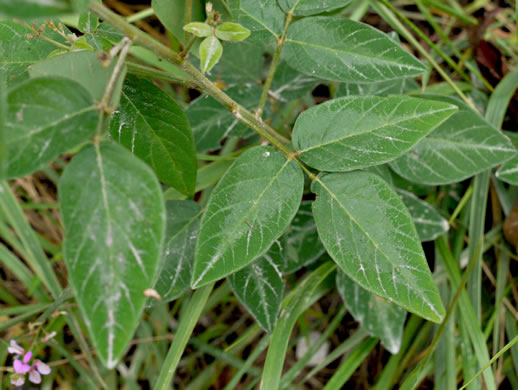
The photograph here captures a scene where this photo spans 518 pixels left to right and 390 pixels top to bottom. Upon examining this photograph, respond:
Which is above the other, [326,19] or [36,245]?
[326,19]

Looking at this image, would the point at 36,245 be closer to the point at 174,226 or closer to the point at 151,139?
the point at 174,226

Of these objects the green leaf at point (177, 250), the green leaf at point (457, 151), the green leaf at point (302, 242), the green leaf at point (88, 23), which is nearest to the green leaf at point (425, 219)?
the green leaf at point (457, 151)

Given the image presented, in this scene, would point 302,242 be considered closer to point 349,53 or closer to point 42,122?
point 349,53

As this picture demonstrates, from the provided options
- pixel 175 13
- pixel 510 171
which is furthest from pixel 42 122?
pixel 510 171

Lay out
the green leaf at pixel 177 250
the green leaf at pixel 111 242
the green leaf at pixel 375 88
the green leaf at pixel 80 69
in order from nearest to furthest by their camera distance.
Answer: the green leaf at pixel 111 242 → the green leaf at pixel 80 69 → the green leaf at pixel 177 250 → the green leaf at pixel 375 88

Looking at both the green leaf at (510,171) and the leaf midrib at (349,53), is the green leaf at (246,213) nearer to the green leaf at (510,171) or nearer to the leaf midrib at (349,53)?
the leaf midrib at (349,53)

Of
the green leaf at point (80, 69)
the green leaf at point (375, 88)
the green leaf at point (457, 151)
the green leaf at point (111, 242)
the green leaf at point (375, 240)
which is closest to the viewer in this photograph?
the green leaf at point (111, 242)

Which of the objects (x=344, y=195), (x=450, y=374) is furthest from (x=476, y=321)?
(x=344, y=195)
